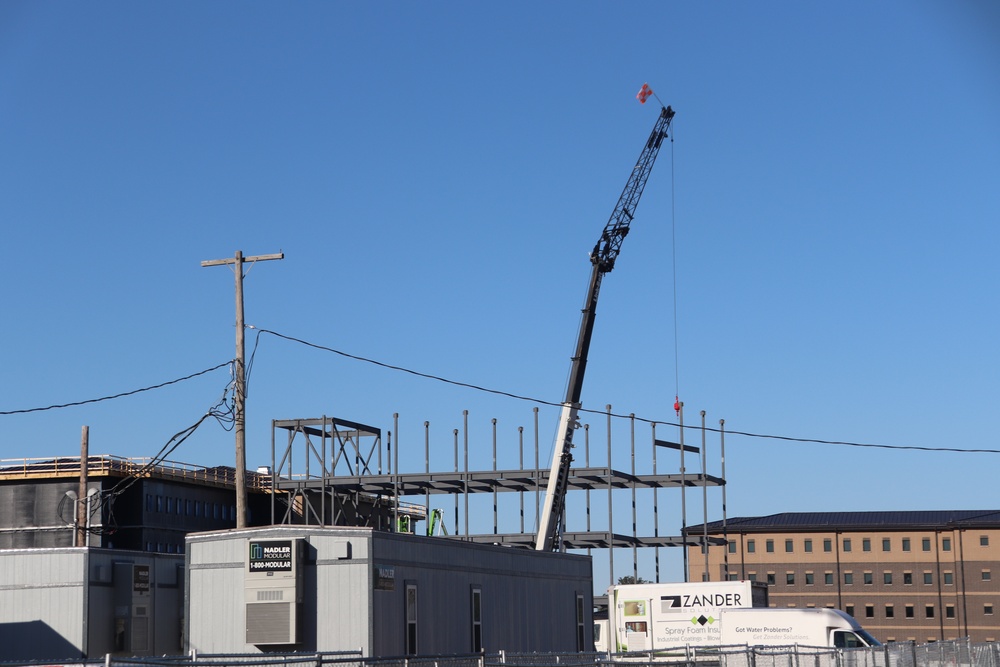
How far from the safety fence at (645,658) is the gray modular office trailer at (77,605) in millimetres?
3819

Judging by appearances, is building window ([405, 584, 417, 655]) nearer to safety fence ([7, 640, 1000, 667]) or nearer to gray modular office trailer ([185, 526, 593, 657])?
gray modular office trailer ([185, 526, 593, 657])

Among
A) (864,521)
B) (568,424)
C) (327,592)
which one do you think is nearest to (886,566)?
(864,521)

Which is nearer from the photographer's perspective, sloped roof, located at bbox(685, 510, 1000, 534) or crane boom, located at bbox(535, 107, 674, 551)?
crane boom, located at bbox(535, 107, 674, 551)

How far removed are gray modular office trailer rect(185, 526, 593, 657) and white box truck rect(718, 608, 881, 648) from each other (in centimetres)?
1104

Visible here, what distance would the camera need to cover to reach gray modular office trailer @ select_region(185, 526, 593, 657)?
26125mm

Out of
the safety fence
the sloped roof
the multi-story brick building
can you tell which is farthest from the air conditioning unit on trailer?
the sloped roof

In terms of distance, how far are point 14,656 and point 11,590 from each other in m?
1.59

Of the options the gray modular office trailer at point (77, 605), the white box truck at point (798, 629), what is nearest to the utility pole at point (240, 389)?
the gray modular office trailer at point (77, 605)

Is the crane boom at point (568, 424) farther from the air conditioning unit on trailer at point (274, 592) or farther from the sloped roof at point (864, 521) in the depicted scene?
the sloped roof at point (864, 521)

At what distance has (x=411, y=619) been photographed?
2739cm

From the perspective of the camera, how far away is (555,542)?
51656 millimetres

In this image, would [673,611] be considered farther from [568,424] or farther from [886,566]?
[886,566]

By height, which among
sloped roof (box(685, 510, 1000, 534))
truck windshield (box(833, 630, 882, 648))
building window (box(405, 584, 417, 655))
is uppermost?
sloped roof (box(685, 510, 1000, 534))

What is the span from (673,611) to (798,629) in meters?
7.08
